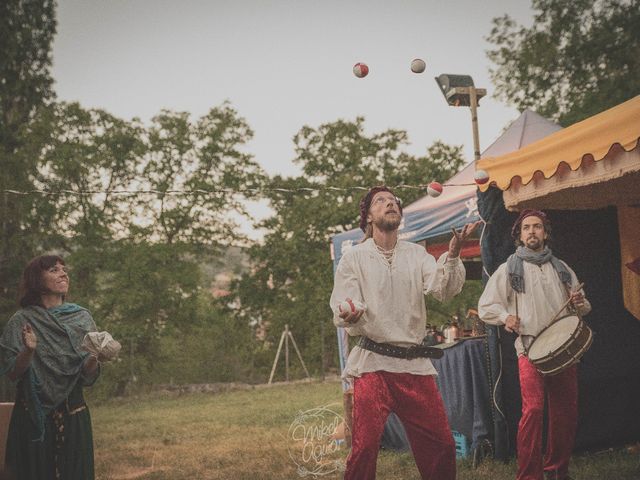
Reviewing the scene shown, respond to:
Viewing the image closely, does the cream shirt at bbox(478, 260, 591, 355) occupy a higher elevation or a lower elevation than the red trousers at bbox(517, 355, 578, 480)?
higher

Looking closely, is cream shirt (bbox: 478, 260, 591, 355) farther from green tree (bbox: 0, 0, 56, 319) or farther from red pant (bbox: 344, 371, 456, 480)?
green tree (bbox: 0, 0, 56, 319)

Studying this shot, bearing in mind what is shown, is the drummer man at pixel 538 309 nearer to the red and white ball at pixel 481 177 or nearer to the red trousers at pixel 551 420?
the red trousers at pixel 551 420

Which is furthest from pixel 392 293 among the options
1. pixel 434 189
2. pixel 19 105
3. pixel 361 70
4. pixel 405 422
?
pixel 19 105

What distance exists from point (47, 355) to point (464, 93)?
5.14 m

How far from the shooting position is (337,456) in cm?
575

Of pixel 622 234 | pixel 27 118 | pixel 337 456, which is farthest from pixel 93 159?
pixel 622 234

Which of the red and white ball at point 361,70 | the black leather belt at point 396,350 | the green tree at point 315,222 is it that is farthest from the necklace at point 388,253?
the green tree at point 315,222

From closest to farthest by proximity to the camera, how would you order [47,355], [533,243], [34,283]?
1. [47,355]
2. [34,283]
3. [533,243]

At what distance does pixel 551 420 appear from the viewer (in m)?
3.88

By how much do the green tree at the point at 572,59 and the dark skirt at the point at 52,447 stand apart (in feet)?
56.0

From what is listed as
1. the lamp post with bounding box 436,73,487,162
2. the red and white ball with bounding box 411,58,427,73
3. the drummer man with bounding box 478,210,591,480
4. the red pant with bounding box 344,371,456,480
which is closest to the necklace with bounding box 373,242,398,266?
the red pant with bounding box 344,371,456,480

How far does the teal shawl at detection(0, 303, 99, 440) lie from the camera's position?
2928mm

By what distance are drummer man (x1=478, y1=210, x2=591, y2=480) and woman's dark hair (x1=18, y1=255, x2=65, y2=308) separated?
2.82m

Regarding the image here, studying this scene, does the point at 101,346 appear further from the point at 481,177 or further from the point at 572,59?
the point at 572,59
